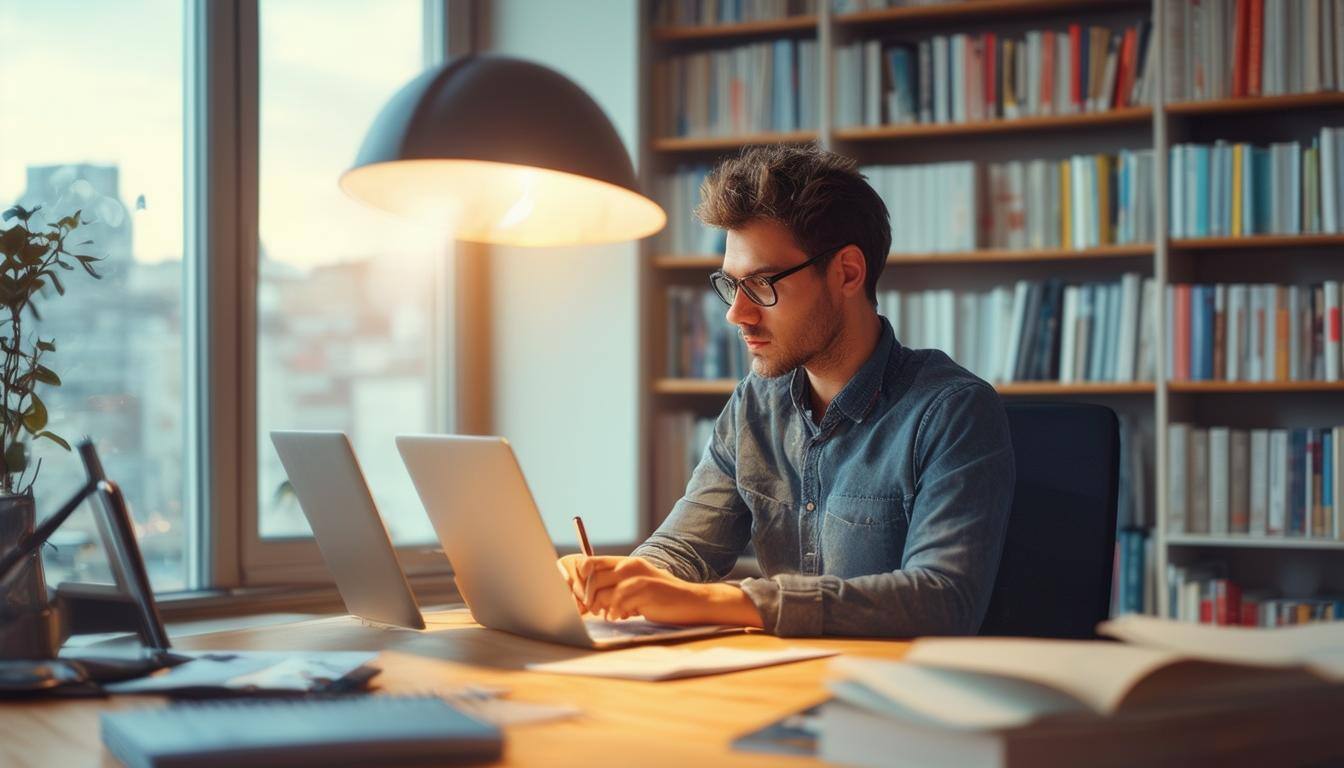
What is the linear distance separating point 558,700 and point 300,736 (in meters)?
0.30

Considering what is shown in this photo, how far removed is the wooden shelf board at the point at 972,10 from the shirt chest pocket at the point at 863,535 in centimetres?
172

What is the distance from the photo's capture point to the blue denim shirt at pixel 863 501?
4.98 ft

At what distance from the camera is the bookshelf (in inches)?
117

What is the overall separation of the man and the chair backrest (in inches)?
5.9

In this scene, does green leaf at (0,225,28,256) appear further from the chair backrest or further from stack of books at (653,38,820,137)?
stack of books at (653,38,820,137)

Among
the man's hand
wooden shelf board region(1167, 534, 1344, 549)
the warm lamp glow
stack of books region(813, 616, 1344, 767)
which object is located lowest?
wooden shelf board region(1167, 534, 1344, 549)

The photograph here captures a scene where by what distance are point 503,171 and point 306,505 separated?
494 millimetres

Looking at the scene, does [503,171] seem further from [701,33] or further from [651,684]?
[701,33]

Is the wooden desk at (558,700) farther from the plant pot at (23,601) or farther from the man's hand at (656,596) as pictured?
the plant pot at (23,601)

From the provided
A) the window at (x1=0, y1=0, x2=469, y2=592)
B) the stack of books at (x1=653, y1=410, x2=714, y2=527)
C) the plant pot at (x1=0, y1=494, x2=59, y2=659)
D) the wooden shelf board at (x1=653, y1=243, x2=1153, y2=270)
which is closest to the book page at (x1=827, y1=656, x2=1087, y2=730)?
the plant pot at (x1=0, y1=494, x2=59, y2=659)

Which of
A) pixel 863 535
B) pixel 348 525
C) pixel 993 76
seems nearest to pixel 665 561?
pixel 863 535

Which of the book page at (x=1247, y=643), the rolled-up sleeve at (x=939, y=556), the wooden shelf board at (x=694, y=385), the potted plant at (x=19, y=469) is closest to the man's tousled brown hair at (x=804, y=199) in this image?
the rolled-up sleeve at (x=939, y=556)

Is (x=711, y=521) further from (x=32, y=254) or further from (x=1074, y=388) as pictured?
(x=1074, y=388)

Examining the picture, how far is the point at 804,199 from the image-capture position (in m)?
1.97
